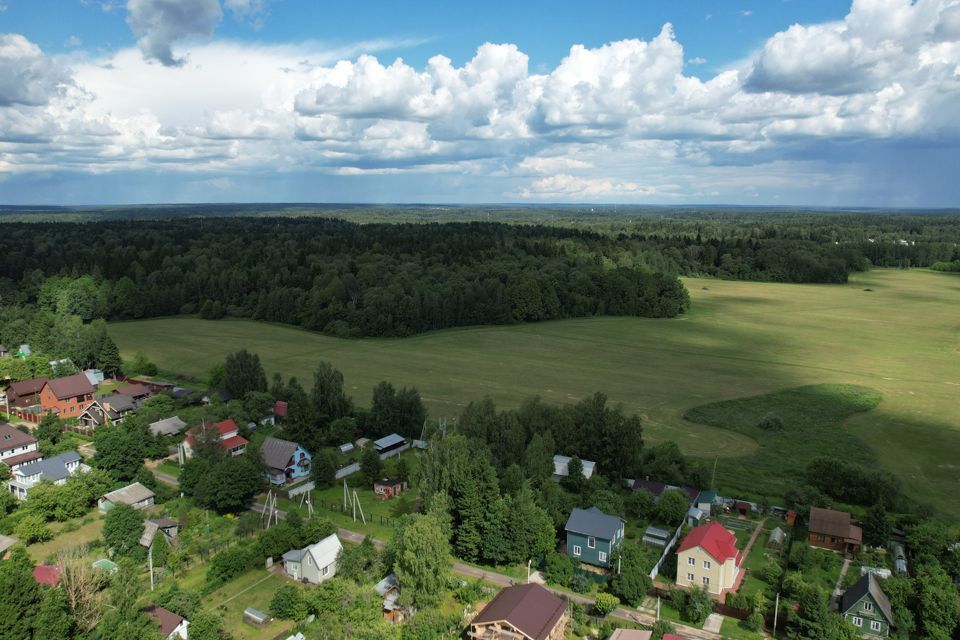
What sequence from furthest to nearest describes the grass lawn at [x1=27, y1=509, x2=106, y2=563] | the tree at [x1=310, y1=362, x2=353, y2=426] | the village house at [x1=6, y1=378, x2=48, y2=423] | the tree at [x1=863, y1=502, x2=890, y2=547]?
the village house at [x1=6, y1=378, x2=48, y2=423] < the tree at [x1=310, y1=362, x2=353, y2=426] < the tree at [x1=863, y1=502, x2=890, y2=547] < the grass lawn at [x1=27, y1=509, x2=106, y2=563]

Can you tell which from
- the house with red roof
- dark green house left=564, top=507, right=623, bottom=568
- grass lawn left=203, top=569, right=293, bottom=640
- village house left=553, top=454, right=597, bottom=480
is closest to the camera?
grass lawn left=203, top=569, right=293, bottom=640

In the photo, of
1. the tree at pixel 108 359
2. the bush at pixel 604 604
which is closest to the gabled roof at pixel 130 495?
the bush at pixel 604 604

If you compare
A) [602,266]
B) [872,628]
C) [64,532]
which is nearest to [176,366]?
[64,532]

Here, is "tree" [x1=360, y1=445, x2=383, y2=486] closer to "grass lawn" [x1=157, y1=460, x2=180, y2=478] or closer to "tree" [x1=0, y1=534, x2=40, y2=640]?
"grass lawn" [x1=157, y1=460, x2=180, y2=478]

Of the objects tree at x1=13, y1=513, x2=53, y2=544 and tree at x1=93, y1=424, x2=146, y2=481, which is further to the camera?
tree at x1=93, y1=424, x2=146, y2=481

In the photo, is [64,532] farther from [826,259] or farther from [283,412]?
[826,259]

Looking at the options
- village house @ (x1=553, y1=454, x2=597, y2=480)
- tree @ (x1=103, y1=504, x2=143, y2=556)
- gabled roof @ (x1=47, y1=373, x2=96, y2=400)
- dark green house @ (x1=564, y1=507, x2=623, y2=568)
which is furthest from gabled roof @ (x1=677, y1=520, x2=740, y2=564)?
gabled roof @ (x1=47, y1=373, x2=96, y2=400)
